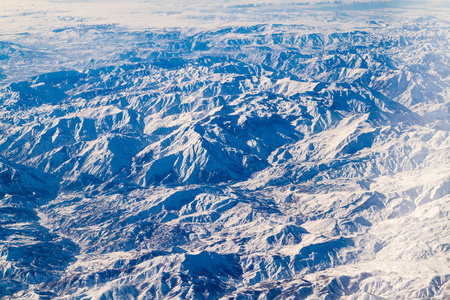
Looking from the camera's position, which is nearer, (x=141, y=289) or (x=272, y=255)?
(x=141, y=289)

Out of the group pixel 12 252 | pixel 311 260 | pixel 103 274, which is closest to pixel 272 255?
pixel 311 260

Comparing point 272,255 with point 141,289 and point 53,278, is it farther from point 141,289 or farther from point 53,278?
point 53,278

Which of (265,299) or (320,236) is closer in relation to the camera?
(265,299)

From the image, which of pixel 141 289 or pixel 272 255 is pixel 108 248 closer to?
pixel 141 289

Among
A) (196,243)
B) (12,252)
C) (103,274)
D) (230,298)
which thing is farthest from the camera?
(196,243)

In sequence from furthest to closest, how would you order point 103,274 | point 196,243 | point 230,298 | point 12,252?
point 196,243, point 12,252, point 103,274, point 230,298

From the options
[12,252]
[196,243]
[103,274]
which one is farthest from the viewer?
[196,243]

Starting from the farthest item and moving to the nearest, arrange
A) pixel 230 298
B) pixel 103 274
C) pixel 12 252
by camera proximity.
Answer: pixel 12 252 → pixel 103 274 → pixel 230 298

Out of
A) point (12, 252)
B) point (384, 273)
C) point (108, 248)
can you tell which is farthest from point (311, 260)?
point (12, 252)
